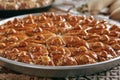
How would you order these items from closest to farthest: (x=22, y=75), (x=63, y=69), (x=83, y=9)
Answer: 1. (x=63, y=69)
2. (x=22, y=75)
3. (x=83, y=9)

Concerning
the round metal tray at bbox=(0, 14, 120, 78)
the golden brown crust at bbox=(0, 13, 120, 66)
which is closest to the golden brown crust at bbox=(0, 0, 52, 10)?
the golden brown crust at bbox=(0, 13, 120, 66)

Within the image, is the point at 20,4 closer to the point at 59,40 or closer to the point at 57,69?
the point at 59,40

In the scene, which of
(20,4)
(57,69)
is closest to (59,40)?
(57,69)

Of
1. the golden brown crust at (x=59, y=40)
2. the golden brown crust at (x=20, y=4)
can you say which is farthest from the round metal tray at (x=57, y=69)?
the golden brown crust at (x=20, y=4)

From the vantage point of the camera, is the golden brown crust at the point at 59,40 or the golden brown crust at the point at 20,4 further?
the golden brown crust at the point at 20,4

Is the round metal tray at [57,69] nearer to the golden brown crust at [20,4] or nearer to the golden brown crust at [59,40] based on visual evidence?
the golden brown crust at [59,40]

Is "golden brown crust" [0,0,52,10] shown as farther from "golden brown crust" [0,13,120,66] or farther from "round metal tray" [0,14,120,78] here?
"round metal tray" [0,14,120,78]

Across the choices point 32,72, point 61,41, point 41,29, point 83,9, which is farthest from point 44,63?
point 83,9

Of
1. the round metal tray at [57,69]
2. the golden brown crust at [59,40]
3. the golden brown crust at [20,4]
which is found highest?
the golden brown crust at [20,4]

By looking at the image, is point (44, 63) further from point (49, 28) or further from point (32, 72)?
point (49, 28)
